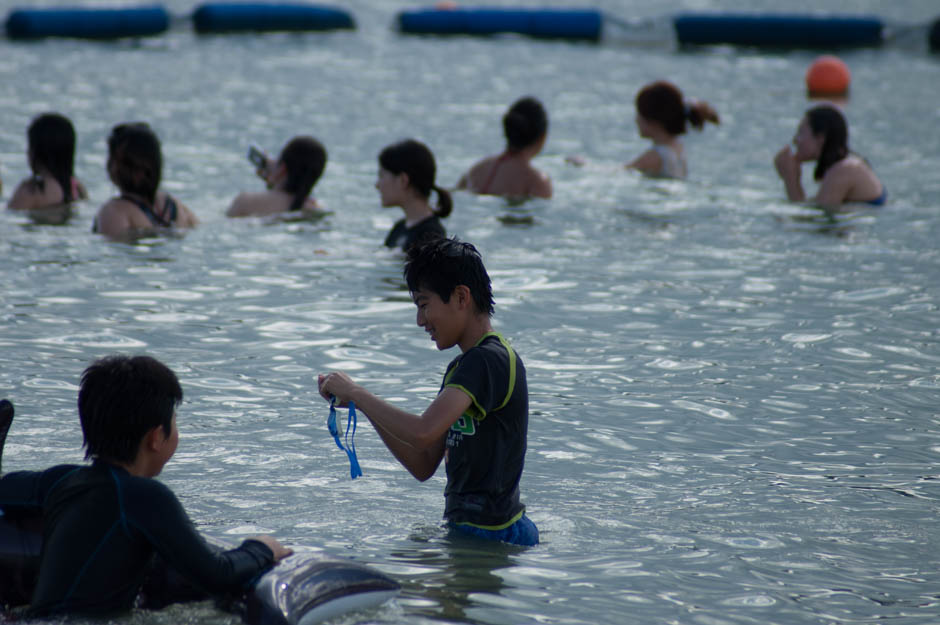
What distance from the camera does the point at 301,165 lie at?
32.3 feet

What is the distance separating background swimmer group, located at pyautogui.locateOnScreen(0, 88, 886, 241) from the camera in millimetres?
8219

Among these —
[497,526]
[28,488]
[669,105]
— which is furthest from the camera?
[669,105]

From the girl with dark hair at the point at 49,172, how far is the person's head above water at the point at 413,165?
3167 mm

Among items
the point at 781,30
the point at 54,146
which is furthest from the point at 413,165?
the point at 781,30

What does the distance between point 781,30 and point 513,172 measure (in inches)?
527

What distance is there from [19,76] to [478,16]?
9486 mm

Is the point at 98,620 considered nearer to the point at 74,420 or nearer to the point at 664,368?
the point at 74,420

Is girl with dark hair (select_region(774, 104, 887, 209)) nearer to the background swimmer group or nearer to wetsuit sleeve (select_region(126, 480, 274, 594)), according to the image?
the background swimmer group

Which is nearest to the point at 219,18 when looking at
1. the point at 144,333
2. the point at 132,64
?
the point at 132,64

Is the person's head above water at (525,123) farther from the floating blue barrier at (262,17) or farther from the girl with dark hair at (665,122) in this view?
the floating blue barrier at (262,17)

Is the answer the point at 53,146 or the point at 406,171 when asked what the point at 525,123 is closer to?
the point at 406,171

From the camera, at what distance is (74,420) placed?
5555 mm

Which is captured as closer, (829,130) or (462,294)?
(462,294)

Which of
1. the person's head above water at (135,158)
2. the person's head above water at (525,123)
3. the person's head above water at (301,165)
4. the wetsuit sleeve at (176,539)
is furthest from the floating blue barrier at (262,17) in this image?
the wetsuit sleeve at (176,539)
